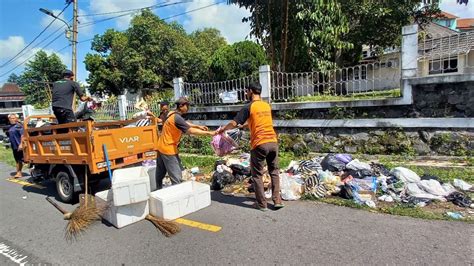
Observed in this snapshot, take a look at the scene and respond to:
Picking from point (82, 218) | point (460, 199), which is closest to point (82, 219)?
point (82, 218)

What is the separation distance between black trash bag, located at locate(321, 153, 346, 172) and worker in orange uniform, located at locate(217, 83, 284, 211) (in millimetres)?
1503

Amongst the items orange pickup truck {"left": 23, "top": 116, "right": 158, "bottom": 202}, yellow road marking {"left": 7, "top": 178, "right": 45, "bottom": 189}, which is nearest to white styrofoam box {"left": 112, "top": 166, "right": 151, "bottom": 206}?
orange pickup truck {"left": 23, "top": 116, "right": 158, "bottom": 202}

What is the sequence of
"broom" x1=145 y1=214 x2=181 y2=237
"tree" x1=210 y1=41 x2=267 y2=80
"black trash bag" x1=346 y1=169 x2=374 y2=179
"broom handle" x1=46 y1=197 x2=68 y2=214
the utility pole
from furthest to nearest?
the utility pole < "tree" x1=210 y1=41 x2=267 y2=80 < "broom handle" x1=46 y1=197 x2=68 y2=214 < "black trash bag" x1=346 y1=169 x2=374 y2=179 < "broom" x1=145 y1=214 x2=181 y2=237

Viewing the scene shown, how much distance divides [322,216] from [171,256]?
2046mm

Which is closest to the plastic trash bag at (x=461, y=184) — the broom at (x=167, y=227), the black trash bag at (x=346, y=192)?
the black trash bag at (x=346, y=192)

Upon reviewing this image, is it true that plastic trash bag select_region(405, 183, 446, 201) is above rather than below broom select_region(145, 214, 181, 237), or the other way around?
above

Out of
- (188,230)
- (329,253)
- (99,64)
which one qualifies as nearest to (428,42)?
(329,253)

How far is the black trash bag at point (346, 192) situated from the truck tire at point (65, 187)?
15.0ft

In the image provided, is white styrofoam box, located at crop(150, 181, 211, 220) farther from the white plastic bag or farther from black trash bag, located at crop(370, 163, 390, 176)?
black trash bag, located at crop(370, 163, 390, 176)

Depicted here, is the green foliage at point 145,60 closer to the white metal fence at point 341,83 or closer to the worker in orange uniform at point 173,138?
the white metal fence at point 341,83

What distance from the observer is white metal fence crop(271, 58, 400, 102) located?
7074 millimetres

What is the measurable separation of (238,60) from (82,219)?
9671 mm

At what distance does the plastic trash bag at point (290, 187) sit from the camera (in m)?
5.14

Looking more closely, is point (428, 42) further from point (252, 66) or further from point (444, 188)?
point (252, 66)
